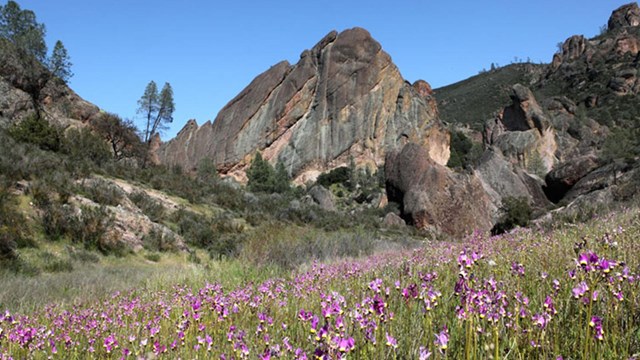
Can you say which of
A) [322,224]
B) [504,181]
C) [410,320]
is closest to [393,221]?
[322,224]

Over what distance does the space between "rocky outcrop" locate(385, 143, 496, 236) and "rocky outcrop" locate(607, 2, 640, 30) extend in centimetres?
11470

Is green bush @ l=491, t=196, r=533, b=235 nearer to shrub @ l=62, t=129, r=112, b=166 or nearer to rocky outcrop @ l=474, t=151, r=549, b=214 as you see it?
rocky outcrop @ l=474, t=151, r=549, b=214

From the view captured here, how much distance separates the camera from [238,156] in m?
74.6

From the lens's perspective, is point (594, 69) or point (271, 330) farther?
point (594, 69)

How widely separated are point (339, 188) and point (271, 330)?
6279cm

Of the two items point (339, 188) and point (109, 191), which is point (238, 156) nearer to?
point (339, 188)

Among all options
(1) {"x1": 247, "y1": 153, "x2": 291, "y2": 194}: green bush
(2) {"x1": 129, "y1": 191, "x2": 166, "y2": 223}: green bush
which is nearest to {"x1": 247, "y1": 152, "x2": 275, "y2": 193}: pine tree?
(1) {"x1": 247, "y1": 153, "x2": 291, "y2": 194}: green bush

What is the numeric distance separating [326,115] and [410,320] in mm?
74415

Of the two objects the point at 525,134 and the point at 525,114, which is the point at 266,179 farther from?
the point at 525,114

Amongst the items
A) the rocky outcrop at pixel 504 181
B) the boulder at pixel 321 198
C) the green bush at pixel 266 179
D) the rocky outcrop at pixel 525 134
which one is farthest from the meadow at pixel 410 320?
the rocky outcrop at pixel 525 134

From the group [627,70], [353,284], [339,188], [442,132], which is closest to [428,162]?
[353,284]

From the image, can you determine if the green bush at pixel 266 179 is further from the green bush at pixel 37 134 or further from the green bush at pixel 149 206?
the green bush at pixel 149 206

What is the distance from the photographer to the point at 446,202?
27.8 metres

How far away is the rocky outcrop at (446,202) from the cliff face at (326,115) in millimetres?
42773
